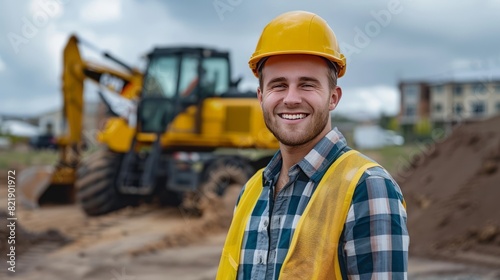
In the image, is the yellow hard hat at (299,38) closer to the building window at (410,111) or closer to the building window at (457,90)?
the building window at (457,90)

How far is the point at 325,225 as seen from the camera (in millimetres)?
1563

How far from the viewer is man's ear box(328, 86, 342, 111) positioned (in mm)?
1750

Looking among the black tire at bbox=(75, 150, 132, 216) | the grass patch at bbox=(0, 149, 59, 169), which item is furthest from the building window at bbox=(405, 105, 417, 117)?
the black tire at bbox=(75, 150, 132, 216)

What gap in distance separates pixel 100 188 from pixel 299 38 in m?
10.1

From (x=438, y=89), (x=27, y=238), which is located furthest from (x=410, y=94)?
(x=27, y=238)

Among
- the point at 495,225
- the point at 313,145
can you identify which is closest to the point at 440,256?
the point at 495,225

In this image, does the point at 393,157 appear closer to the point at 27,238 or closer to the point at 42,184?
the point at 42,184

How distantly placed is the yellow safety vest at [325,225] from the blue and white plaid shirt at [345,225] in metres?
0.02

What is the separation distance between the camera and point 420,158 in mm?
13422

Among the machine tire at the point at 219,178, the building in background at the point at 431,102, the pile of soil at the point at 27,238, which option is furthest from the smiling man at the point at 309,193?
the building in background at the point at 431,102

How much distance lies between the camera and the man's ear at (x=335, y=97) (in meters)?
1.75

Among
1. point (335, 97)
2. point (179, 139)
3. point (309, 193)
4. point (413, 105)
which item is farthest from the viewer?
point (413, 105)

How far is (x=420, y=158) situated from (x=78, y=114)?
6.96 metres

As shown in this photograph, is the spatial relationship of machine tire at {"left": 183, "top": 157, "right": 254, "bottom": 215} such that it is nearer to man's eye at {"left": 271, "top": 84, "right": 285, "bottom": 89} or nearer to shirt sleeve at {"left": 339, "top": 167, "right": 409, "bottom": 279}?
man's eye at {"left": 271, "top": 84, "right": 285, "bottom": 89}
